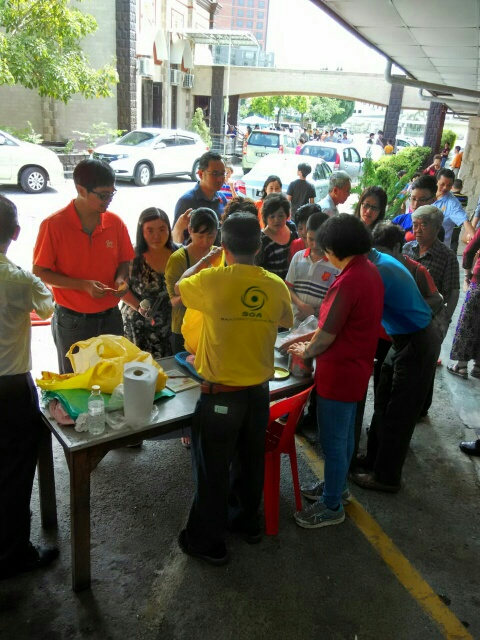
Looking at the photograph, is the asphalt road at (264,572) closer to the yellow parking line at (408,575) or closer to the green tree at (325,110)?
the yellow parking line at (408,575)

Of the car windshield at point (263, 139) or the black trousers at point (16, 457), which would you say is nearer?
the black trousers at point (16, 457)

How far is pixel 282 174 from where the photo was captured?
12164 mm

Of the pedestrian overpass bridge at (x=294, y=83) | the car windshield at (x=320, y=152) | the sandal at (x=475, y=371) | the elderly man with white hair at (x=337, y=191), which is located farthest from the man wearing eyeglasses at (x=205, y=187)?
the pedestrian overpass bridge at (x=294, y=83)

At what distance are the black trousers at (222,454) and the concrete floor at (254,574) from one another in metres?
0.24

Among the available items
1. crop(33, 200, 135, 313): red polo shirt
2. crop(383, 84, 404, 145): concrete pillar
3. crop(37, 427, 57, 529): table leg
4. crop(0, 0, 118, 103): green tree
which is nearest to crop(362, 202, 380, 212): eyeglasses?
crop(33, 200, 135, 313): red polo shirt

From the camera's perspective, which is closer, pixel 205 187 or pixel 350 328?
pixel 350 328

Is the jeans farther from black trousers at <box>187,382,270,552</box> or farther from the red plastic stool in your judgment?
black trousers at <box>187,382,270,552</box>

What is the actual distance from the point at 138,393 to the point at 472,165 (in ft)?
35.3

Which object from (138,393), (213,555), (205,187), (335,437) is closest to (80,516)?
(138,393)

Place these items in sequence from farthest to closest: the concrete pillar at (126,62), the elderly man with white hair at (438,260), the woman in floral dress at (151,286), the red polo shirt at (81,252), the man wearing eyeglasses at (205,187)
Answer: the concrete pillar at (126,62)
the man wearing eyeglasses at (205,187)
the elderly man with white hair at (438,260)
the woman in floral dress at (151,286)
the red polo shirt at (81,252)

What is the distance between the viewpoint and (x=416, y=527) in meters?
3.19

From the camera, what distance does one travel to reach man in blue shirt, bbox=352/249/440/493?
2.99m

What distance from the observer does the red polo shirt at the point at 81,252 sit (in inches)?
121

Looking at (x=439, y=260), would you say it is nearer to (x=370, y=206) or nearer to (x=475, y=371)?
(x=370, y=206)
